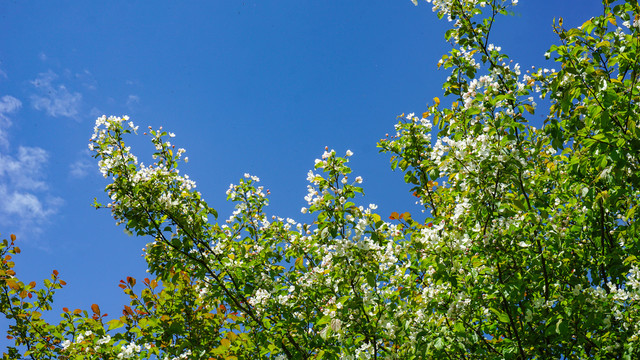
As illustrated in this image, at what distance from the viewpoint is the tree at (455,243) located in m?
3.85

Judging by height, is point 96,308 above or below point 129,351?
A: above

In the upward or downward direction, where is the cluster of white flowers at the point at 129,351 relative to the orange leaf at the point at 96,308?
downward

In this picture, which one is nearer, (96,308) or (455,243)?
(455,243)

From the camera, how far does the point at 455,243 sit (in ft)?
12.9

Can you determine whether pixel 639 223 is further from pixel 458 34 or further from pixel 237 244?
pixel 237 244

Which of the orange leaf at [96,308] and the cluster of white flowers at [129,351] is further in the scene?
the orange leaf at [96,308]

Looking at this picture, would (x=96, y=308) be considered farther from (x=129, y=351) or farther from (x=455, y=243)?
(x=455, y=243)

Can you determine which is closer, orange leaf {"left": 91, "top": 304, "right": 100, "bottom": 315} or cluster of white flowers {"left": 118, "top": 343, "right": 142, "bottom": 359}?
cluster of white flowers {"left": 118, "top": 343, "right": 142, "bottom": 359}

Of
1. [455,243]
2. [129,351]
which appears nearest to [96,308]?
[129,351]

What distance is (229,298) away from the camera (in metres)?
5.32

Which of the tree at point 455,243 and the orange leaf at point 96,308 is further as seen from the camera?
the orange leaf at point 96,308

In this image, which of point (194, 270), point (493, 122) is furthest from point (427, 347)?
point (194, 270)

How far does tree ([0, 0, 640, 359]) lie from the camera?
3852 millimetres

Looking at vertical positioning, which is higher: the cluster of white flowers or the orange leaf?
the orange leaf
